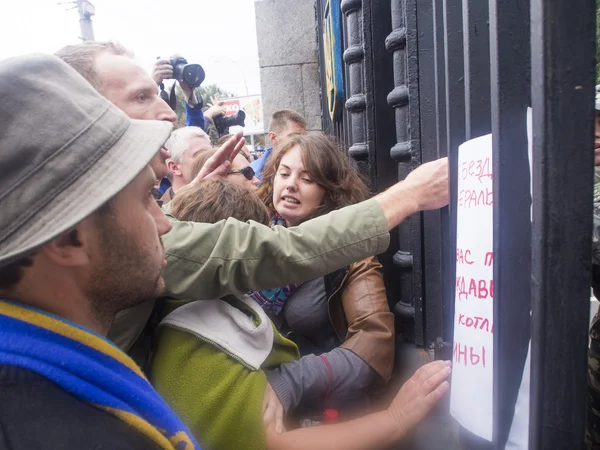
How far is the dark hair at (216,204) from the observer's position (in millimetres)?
1514

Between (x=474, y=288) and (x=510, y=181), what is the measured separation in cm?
28

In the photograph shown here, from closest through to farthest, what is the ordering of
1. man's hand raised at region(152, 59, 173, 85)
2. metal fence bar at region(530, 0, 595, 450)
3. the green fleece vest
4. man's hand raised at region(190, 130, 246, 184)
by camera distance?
metal fence bar at region(530, 0, 595, 450) < the green fleece vest < man's hand raised at region(190, 130, 246, 184) < man's hand raised at region(152, 59, 173, 85)

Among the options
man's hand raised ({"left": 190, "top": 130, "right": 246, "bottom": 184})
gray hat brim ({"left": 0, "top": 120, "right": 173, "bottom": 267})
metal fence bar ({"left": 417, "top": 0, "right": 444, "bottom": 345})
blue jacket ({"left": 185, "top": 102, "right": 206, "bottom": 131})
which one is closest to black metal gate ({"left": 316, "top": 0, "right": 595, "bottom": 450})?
metal fence bar ({"left": 417, "top": 0, "right": 444, "bottom": 345})

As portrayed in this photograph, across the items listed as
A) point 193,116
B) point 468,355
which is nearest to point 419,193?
point 468,355

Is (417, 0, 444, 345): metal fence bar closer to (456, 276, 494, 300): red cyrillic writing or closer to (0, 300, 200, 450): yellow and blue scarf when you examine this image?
(456, 276, 494, 300): red cyrillic writing

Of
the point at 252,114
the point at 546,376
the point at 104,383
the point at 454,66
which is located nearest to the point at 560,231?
the point at 546,376

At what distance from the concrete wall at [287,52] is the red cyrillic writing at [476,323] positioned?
169 inches

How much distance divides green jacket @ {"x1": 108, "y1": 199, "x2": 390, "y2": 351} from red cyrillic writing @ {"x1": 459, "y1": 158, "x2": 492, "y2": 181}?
17.0 inches

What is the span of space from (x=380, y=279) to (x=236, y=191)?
703 mm

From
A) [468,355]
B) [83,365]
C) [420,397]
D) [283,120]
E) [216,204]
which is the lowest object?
[420,397]

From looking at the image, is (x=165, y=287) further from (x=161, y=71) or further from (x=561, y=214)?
(x=161, y=71)

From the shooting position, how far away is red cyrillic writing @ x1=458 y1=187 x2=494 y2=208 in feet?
2.92

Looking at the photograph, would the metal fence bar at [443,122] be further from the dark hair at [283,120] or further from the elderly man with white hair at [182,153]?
the dark hair at [283,120]

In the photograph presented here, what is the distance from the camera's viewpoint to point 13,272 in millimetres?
841
